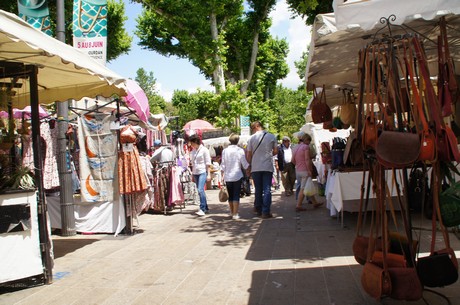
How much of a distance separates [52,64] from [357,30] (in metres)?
3.79

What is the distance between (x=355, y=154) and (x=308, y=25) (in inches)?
246

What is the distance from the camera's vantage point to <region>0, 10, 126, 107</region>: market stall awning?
13.7ft

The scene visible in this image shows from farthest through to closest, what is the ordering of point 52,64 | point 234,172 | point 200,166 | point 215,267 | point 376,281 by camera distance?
point 200,166
point 234,172
point 52,64
point 215,267
point 376,281

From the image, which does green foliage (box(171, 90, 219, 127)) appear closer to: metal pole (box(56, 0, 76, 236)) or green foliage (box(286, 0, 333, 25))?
green foliage (box(286, 0, 333, 25))

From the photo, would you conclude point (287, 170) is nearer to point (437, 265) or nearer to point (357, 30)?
point (357, 30)

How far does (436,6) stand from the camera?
347 centimetres

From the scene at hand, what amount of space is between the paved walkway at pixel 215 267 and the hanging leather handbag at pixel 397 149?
1404mm

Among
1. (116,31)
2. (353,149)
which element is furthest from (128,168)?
(116,31)

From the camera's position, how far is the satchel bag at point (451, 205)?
306 cm

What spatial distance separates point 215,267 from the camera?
516cm

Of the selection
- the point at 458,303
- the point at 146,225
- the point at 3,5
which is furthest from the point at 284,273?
the point at 3,5

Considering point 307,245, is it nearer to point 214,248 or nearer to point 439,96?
point 214,248

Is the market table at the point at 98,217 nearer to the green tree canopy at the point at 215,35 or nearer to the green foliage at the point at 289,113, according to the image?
the green tree canopy at the point at 215,35

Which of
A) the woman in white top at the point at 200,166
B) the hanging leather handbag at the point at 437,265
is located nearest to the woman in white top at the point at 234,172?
the woman in white top at the point at 200,166
